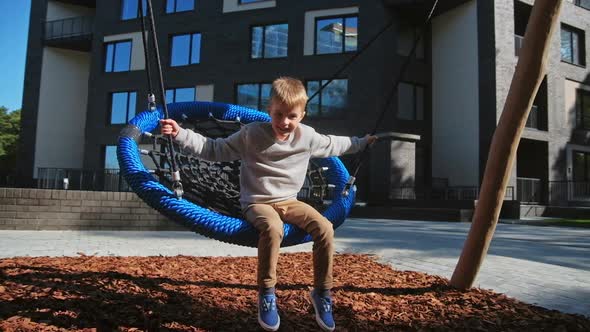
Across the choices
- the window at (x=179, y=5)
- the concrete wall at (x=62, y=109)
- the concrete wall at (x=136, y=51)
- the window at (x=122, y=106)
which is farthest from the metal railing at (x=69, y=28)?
the window at (x=179, y=5)

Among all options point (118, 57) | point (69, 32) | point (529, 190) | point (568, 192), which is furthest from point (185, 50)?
point (568, 192)

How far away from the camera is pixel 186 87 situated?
21.5m

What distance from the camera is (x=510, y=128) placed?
3.21m

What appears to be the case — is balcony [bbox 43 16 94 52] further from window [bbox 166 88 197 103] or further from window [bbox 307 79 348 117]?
window [bbox 307 79 348 117]

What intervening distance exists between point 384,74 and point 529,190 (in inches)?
302

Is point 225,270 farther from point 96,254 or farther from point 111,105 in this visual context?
point 111,105

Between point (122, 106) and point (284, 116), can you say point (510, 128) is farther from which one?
point (122, 106)

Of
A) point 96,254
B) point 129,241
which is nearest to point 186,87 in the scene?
point 129,241

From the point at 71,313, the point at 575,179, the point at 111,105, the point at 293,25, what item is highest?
the point at 293,25

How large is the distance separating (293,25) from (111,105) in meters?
A: 10.7

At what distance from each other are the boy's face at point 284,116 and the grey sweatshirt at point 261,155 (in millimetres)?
99

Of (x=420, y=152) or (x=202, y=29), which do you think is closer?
(x=420, y=152)

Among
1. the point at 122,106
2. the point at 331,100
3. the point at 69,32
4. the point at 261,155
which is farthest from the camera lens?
the point at 69,32

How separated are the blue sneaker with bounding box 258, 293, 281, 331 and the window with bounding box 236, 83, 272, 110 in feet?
57.2
